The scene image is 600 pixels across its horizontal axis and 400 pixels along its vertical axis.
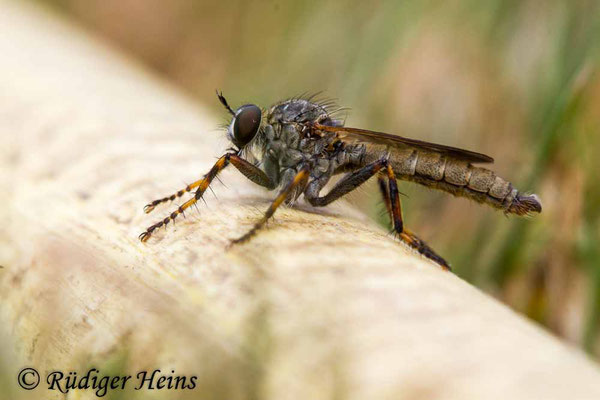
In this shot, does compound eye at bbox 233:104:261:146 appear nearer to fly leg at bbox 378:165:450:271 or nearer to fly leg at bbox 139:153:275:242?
fly leg at bbox 139:153:275:242

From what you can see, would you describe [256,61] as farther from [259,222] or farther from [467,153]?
[259,222]

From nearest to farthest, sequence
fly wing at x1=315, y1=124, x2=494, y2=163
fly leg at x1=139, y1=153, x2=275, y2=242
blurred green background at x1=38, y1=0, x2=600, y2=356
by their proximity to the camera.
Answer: fly leg at x1=139, y1=153, x2=275, y2=242 → fly wing at x1=315, y1=124, x2=494, y2=163 → blurred green background at x1=38, y1=0, x2=600, y2=356

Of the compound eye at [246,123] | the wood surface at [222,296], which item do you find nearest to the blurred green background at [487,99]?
the compound eye at [246,123]

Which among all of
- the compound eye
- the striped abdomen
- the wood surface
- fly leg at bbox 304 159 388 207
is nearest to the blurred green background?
fly leg at bbox 304 159 388 207

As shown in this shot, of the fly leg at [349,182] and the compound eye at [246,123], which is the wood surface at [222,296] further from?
the compound eye at [246,123]

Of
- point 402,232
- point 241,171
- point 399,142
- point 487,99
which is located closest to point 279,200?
point 241,171

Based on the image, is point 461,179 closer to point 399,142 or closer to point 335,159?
point 399,142

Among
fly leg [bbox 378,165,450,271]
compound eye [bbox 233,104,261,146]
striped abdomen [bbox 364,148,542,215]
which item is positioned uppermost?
striped abdomen [bbox 364,148,542,215]
